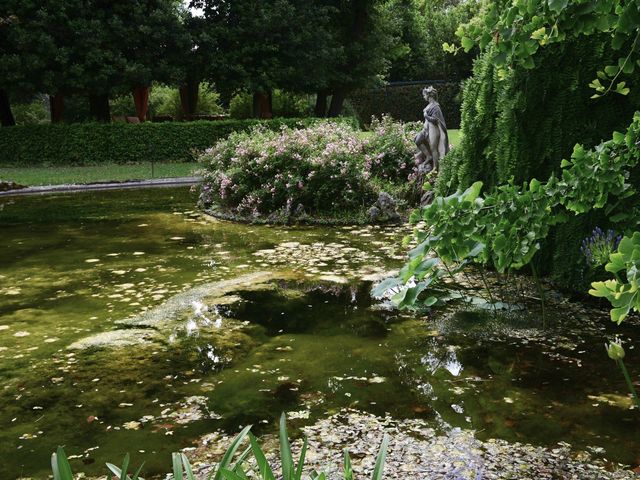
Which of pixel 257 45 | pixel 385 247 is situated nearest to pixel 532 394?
pixel 385 247

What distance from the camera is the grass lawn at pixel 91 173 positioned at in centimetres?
1814

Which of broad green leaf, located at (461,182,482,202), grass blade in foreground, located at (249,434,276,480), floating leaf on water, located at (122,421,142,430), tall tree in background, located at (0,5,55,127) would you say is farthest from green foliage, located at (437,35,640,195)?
tall tree in background, located at (0,5,55,127)

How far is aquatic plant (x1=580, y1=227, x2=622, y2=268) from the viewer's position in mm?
5066

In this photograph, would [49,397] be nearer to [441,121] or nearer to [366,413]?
[366,413]

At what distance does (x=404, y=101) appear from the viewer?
37.7 metres

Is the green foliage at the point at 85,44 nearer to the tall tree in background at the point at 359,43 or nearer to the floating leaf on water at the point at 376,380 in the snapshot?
the tall tree in background at the point at 359,43

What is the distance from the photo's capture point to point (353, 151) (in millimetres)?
11719

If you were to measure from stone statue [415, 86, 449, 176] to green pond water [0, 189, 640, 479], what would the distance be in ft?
12.1

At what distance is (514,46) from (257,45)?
24.1 meters

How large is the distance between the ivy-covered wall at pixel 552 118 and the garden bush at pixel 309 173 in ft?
14.5

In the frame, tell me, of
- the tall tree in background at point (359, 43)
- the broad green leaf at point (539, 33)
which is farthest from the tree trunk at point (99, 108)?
the broad green leaf at point (539, 33)

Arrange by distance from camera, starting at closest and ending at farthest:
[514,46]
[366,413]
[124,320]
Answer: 1. [514,46]
2. [366,413]
3. [124,320]

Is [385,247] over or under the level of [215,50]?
under

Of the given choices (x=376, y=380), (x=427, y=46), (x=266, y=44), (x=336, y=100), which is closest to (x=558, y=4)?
(x=376, y=380)
